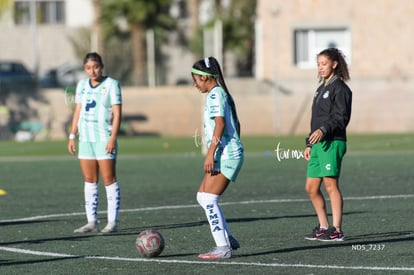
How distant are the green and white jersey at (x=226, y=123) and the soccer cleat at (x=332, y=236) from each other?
5.52 ft

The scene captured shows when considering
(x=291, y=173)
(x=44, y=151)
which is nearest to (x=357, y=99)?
(x=44, y=151)

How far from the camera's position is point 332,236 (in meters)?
12.2

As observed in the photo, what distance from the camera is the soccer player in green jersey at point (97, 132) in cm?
1366

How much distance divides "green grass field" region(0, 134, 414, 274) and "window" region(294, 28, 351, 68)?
47.0ft

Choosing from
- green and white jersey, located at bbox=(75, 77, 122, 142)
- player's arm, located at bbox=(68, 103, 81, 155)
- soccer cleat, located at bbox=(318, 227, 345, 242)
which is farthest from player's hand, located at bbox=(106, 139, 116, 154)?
soccer cleat, located at bbox=(318, 227, 345, 242)

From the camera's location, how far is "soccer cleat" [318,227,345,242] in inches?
479

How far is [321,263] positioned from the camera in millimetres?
10594

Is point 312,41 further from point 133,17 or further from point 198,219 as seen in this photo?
point 198,219

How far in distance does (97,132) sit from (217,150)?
3120mm

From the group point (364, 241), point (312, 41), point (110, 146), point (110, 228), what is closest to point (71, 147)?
point (110, 146)

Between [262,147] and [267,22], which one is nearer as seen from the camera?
[262,147]

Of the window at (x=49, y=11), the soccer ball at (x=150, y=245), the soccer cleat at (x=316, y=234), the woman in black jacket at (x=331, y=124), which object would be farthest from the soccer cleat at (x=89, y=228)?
the window at (x=49, y=11)

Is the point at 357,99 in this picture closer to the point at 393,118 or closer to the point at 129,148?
the point at 393,118

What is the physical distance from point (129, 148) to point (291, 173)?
35.0 feet
